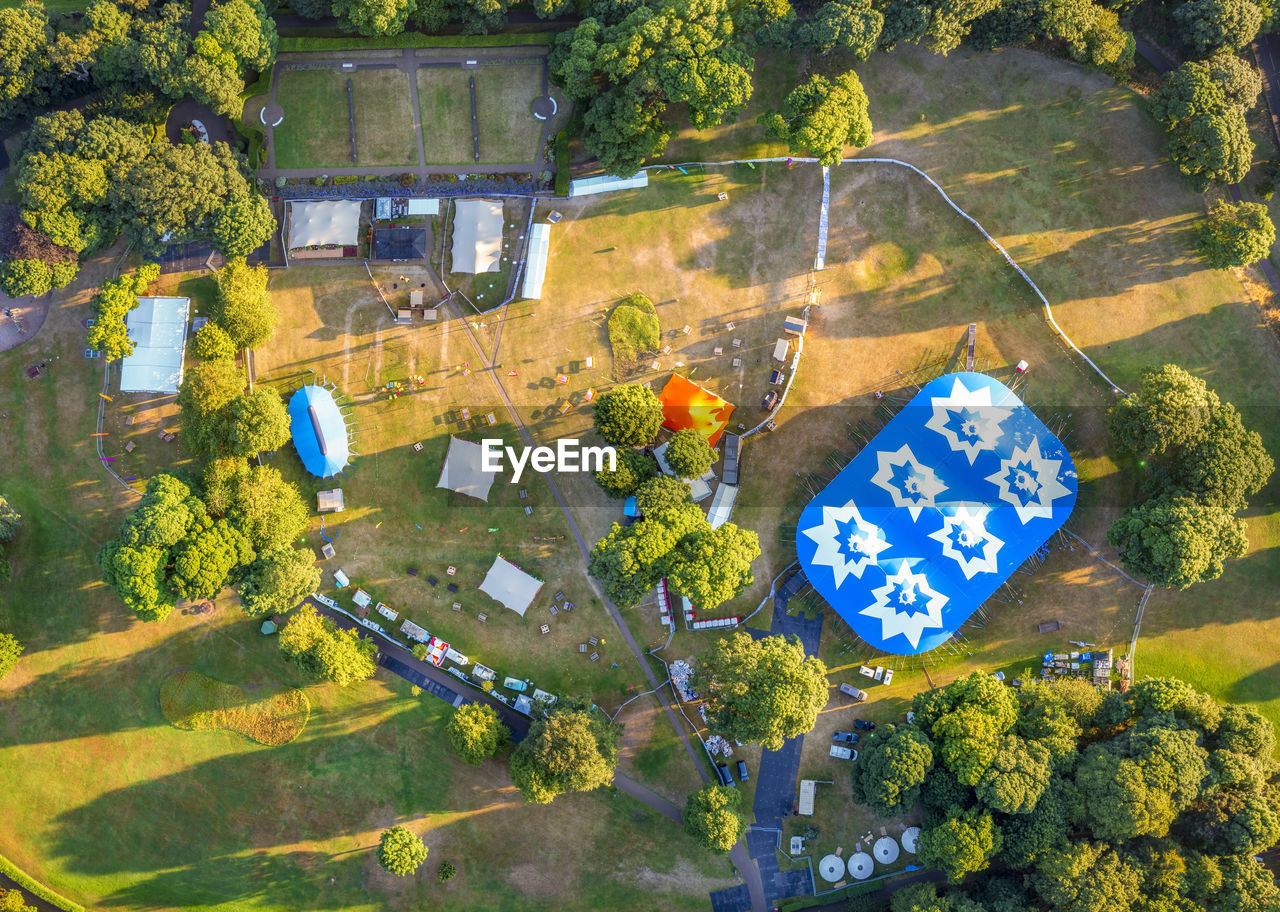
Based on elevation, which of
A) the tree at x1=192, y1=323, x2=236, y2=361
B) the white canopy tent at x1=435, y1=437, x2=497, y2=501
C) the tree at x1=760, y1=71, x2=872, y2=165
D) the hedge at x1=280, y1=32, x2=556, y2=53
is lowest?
the white canopy tent at x1=435, y1=437, x2=497, y2=501

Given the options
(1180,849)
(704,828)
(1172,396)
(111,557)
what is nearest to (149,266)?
(111,557)

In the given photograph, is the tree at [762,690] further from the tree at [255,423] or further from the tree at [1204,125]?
the tree at [1204,125]

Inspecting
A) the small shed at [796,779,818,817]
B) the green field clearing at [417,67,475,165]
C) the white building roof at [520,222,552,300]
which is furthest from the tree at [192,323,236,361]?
the small shed at [796,779,818,817]

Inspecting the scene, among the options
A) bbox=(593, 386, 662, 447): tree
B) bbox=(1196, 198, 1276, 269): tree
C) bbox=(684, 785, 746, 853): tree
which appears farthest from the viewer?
bbox=(1196, 198, 1276, 269): tree

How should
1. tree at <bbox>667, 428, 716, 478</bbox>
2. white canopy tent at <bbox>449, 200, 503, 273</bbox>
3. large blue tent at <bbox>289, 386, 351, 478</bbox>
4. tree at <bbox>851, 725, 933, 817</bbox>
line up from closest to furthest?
tree at <bbox>851, 725, 933, 817</bbox> → tree at <bbox>667, 428, 716, 478</bbox> → large blue tent at <bbox>289, 386, 351, 478</bbox> → white canopy tent at <bbox>449, 200, 503, 273</bbox>

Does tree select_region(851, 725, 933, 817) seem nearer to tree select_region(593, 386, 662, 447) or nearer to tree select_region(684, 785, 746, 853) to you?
tree select_region(684, 785, 746, 853)

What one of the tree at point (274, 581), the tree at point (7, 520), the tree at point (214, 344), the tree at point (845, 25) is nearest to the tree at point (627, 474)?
the tree at point (274, 581)

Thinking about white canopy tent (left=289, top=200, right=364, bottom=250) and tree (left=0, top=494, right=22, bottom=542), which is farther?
white canopy tent (left=289, top=200, right=364, bottom=250)

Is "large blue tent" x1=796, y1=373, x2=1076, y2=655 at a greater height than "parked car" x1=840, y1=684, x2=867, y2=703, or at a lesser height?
greater
